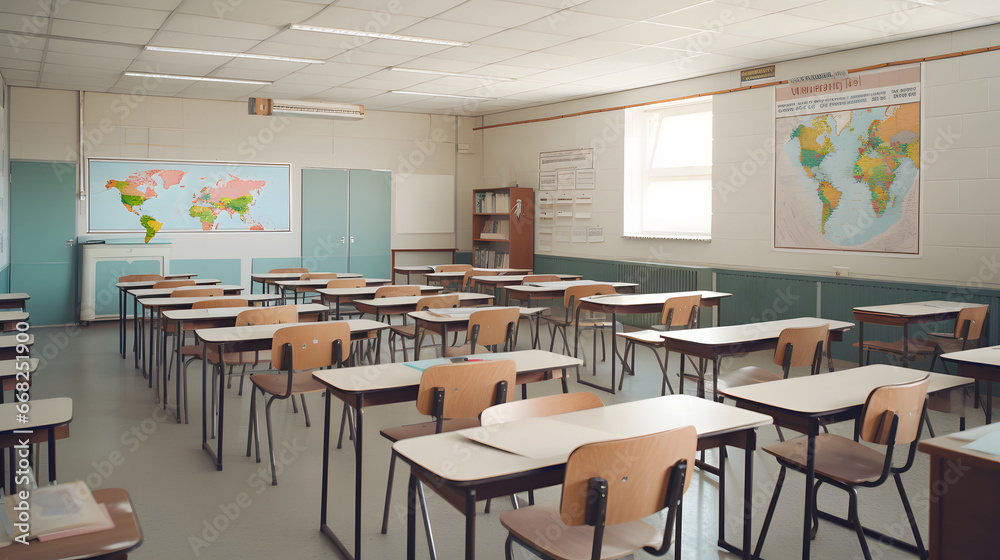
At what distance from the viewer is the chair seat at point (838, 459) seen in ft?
7.97

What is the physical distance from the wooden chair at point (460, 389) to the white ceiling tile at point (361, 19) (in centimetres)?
350

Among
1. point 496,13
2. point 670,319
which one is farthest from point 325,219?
point 670,319

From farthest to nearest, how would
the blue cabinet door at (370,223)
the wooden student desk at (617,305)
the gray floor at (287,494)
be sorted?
the blue cabinet door at (370,223) < the wooden student desk at (617,305) < the gray floor at (287,494)

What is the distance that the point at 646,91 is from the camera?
8141mm

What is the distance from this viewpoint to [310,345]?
11.4 feet

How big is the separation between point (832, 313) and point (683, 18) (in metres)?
2.87

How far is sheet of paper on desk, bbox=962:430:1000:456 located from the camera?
5.23 ft

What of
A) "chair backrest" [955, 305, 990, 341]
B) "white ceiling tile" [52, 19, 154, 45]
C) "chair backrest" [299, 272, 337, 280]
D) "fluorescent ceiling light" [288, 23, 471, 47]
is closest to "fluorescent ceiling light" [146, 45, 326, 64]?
"white ceiling tile" [52, 19, 154, 45]

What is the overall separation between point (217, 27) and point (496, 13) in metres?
2.22

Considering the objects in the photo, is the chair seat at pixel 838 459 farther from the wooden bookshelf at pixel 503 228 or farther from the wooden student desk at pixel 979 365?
the wooden bookshelf at pixel 503 228

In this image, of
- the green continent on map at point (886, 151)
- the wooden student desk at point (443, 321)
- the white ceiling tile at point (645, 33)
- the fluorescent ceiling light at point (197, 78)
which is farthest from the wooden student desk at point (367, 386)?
the fluorescent ceiling light at point (197, 78)

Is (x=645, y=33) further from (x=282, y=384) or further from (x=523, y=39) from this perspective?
(x=282, y=384)

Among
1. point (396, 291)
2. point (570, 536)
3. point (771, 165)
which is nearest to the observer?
point (570, 536)

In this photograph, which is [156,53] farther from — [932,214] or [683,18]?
[932,214]
